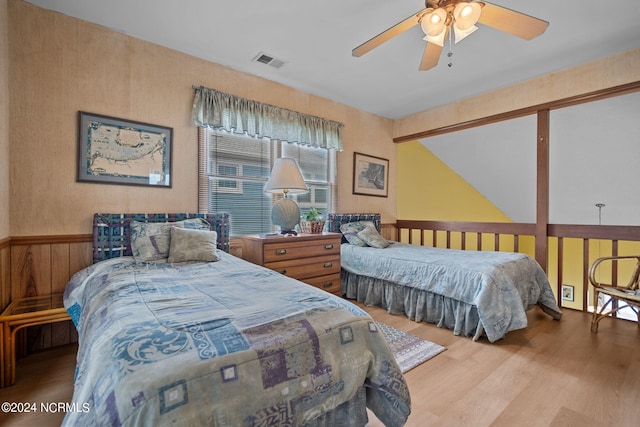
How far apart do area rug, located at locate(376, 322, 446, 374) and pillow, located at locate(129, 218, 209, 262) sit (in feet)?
5.46

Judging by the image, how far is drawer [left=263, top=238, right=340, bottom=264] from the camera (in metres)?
2.70

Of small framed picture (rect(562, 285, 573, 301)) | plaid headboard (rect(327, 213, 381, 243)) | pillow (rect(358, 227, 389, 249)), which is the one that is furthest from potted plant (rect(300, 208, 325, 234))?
small framed picture (rect(562, 285, 573, 301))

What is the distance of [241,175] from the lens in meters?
3.14

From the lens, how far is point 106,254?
89.4 inches

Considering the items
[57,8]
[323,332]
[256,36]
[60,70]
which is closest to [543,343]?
[323,332]

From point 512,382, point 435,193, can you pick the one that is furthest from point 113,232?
point 435,193

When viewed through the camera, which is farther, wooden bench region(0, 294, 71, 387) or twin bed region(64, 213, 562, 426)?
wooden bench region(0, 294, 71, 387)

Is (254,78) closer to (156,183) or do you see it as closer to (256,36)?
(256,36)

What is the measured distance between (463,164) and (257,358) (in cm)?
531

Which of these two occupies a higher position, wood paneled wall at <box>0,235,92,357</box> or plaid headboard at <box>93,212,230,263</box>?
plaid headboard at <box>93,212,230,263</box>

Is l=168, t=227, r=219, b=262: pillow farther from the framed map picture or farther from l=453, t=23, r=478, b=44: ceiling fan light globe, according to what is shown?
l=453, t=23, r=478, b=44: ceiling fan light globe

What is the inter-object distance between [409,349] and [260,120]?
103 inches

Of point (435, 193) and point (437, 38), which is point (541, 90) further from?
point (435, 193)

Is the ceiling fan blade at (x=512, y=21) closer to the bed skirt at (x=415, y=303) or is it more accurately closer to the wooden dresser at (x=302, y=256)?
the bed skirt at (x=415, y=303)
